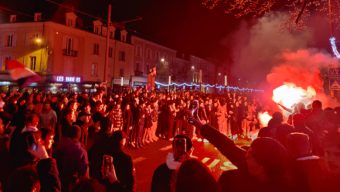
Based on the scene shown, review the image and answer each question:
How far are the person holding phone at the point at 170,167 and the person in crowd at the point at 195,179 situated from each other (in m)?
1.25

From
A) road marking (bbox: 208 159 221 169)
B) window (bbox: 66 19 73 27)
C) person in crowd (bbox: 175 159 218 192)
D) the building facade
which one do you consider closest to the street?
road marking (bbox: 208 159 221 169)

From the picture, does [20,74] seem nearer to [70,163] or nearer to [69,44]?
[70,163]

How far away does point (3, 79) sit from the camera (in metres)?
35.4

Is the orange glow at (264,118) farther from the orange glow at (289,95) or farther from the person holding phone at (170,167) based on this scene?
the person holding phone at (170,167)

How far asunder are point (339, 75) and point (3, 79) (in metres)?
33.8

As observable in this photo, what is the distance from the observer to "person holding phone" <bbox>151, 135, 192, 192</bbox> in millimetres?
3480

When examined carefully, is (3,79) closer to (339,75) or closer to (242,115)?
(242,115)

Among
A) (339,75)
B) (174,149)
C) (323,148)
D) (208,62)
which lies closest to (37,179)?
(174,149)

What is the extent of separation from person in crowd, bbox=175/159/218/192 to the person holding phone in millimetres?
1251

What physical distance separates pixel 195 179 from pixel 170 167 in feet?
5.21

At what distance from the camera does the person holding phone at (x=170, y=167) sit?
3.48m

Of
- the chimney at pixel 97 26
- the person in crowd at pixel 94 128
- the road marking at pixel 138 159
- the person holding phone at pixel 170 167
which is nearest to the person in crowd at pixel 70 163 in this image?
the person holding phone at pixel 170 167

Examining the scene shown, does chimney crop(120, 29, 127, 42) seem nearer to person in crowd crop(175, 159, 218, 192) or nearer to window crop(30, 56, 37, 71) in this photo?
window crop(30, 56, 37, 71)

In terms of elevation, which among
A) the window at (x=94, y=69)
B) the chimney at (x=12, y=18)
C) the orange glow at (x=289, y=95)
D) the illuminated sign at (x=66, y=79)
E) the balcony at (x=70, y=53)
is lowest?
the orange glow at (x=289, y=95)
